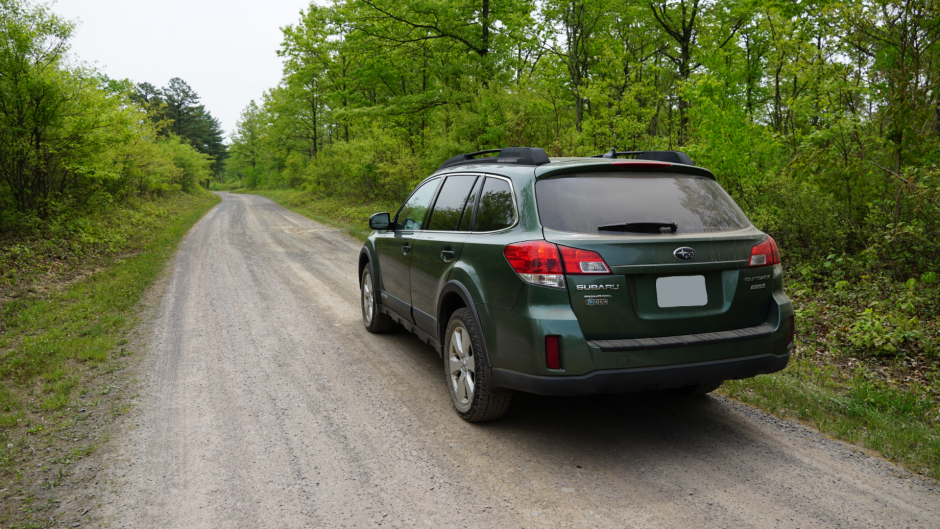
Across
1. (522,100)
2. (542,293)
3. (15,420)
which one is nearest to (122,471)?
(15,420)

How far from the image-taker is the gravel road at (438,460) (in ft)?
8.82

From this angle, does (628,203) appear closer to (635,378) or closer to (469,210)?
(635,378)

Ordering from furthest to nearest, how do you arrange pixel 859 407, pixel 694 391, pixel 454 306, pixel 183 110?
1. pixel 183 110
2. pixel 694 391
3. pixel 454 306
4. pixel 859 407

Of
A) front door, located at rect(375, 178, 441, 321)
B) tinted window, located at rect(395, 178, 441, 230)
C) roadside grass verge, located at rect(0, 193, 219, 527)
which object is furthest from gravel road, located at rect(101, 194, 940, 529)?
tinted window, located at rect(395, 178, 441, 230)

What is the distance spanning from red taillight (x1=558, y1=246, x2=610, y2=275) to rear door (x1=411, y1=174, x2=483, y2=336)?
1.08 metres

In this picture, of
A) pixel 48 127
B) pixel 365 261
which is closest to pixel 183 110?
pixel 48 127

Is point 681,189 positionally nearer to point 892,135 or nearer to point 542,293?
point 542,293

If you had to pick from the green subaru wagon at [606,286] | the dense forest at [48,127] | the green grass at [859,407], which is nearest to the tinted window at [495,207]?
the green subaru wagon at [606,286]

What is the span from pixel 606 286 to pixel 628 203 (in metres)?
0.61

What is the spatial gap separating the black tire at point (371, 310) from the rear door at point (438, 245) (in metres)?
1.31

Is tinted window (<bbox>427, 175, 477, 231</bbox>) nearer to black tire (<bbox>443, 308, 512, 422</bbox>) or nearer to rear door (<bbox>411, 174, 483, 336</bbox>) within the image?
rear door (<bbox>411, 174, 483, 336</bbox>)

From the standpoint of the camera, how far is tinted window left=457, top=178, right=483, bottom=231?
4.03 metres

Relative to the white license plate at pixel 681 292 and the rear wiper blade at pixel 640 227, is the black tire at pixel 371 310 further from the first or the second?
the white license plate at pixel 681 292

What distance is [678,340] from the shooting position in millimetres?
3080
